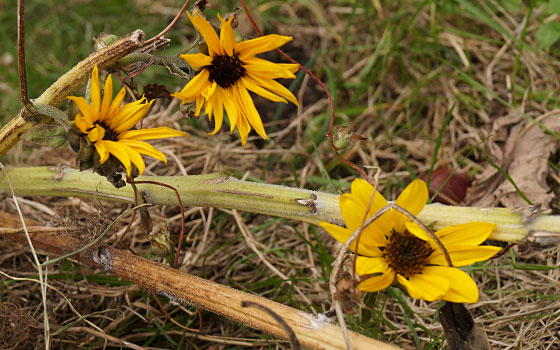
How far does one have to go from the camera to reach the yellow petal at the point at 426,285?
4.11 feet

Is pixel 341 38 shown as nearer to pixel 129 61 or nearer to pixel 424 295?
pixel 129 61

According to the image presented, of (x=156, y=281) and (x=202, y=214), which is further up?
(x=156, y=281)

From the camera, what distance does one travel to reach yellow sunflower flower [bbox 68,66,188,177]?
1.33 metres

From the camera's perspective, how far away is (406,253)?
4.56 feet

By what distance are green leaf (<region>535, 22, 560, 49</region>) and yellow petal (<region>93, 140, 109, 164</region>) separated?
1.71m

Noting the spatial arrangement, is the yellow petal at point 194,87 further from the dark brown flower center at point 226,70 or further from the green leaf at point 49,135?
the green leaf at point 49,135

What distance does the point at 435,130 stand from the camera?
7.95ft

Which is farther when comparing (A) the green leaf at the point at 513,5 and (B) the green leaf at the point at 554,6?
(A) the green leaf at the point at 513,5

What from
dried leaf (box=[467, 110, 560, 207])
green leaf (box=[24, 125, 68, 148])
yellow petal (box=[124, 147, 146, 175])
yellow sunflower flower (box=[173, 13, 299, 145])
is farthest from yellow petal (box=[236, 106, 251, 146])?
dried leaf (box=[467, 110, 560, 207])

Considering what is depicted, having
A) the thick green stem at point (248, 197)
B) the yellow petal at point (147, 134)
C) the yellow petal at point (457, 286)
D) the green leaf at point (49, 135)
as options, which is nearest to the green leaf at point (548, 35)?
the thick green stem at point (248, 197)

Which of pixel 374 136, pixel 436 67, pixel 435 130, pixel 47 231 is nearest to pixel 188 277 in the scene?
pixel 47 231

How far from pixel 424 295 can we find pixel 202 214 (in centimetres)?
106

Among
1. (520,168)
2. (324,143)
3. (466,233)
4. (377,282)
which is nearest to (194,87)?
(377,282)

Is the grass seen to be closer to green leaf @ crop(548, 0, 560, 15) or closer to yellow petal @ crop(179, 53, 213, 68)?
green leaf @ crop(548, 0, 560, 15)
